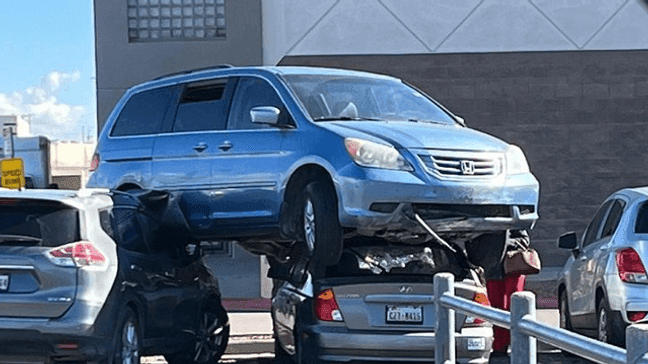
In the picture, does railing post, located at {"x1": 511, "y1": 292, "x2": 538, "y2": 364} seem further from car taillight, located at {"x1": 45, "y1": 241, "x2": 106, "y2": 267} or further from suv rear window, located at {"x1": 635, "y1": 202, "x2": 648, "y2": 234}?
suv rear window, located at {"x1": 635, "y1": 202, "x2": 648, "y2": 234}

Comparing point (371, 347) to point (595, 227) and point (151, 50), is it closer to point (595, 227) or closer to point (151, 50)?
point (595, 227)

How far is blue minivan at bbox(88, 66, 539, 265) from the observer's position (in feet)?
29.1

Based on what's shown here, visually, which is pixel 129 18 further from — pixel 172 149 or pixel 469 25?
pixel 172 149

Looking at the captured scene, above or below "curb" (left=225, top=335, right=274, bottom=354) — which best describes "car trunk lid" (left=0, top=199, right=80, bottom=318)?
above

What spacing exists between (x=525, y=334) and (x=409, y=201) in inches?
128

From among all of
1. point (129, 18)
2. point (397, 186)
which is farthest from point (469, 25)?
point (397, 186)

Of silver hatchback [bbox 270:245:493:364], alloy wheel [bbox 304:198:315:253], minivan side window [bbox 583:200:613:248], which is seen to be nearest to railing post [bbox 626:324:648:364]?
silver hatchback [bbox 270:245:493:364]

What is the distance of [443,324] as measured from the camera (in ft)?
25.1

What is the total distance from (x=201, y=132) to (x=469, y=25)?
31.0 feet

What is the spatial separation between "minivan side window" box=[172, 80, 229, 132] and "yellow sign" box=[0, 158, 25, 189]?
23.8 ft

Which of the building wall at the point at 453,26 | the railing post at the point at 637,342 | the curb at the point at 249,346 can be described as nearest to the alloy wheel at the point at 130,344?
the curb at the point at 249,346

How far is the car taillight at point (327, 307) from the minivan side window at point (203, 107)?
2.05 metres

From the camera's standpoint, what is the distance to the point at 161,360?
42.0 feet

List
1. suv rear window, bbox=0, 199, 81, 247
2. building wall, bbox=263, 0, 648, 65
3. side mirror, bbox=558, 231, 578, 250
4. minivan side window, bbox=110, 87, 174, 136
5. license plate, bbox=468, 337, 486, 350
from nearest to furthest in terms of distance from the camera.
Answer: suv rear window, bbox=0, 199, 81, 247, license plate, bbox=468, 337, 486, 350, minivan side window, bbox=110, 87, 174, 136, side mirror, bbox=558, 231, 578, 250, building wall, bbox=263, 0, 648, 65
